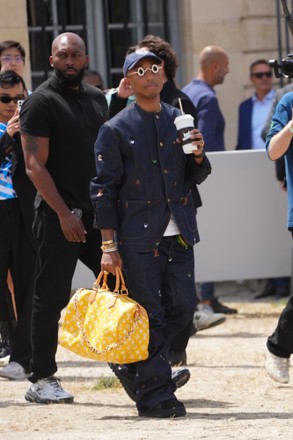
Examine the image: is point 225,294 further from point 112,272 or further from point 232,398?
point 112,272

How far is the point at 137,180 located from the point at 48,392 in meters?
1.41

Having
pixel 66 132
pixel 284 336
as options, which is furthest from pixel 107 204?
pixel 284 336

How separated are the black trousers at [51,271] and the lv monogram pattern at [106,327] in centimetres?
47

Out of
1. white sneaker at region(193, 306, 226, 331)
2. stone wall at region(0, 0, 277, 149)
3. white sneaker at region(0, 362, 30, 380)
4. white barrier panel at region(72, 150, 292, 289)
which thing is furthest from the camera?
stone wall at region(0, 0, 277, 149)

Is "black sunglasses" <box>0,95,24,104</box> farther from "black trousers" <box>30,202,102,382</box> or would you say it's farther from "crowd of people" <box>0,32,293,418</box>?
"black trousers" <box>30,202,102,382</box>

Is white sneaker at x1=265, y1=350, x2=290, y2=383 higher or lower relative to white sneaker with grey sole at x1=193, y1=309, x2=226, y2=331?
higher

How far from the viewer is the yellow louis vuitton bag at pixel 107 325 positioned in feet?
22.6

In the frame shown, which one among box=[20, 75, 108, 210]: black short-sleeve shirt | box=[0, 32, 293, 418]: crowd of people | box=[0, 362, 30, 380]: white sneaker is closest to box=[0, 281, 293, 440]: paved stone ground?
box=[0, 362, 30, 380]: white sneaker

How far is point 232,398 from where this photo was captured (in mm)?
7812

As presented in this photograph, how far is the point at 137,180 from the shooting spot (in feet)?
23.1

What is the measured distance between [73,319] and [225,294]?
6800 mm

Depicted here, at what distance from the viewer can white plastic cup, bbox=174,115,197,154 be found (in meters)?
6.88

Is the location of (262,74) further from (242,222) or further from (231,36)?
(242,222)

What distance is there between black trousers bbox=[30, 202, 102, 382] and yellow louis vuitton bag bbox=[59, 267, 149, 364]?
1.42 feet
